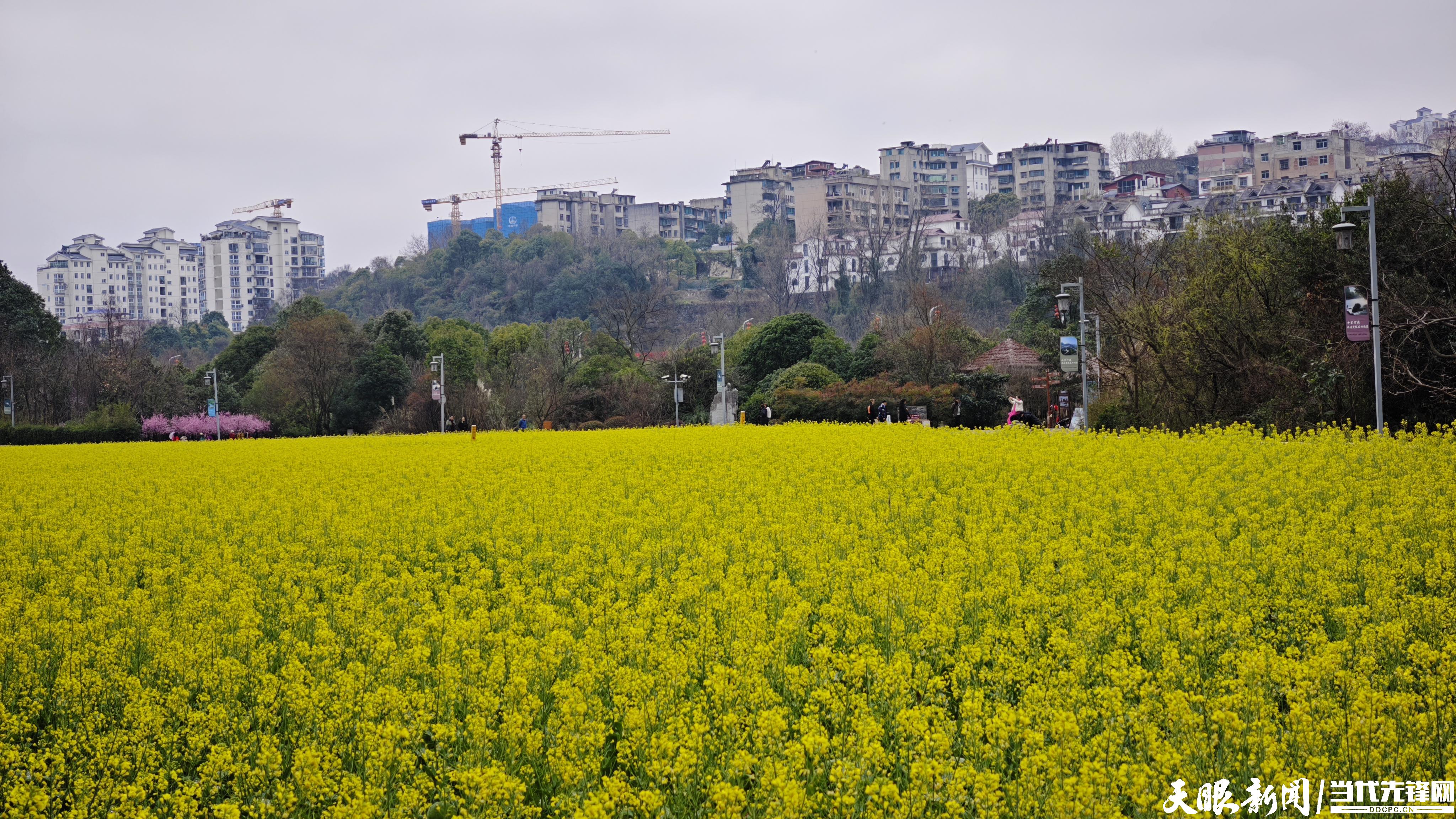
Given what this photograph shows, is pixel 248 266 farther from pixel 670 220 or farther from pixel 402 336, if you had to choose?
pixel 402 336

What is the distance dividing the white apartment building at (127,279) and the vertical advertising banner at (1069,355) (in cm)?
15030

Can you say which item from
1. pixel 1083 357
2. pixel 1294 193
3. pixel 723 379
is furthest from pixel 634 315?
pixel 1294 193

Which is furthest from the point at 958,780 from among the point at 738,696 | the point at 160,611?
the point at 160,611

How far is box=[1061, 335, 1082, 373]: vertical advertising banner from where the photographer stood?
25.3 meters

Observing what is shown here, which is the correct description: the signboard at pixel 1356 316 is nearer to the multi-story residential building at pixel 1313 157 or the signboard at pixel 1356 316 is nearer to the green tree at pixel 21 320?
the green tree at pixel 21 320

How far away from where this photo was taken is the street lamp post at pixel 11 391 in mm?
52272

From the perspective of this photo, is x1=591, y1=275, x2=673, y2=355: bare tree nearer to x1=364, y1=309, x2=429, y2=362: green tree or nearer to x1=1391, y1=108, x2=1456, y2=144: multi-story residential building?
x1=364, y1=309, x2=429, y2=362: green tree

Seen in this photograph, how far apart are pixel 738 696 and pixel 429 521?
23.7 feet

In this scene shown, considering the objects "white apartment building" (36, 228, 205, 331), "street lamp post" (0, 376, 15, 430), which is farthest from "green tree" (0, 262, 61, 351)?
"white apartment building" (36, 228, 205, 331)

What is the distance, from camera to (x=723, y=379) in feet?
154

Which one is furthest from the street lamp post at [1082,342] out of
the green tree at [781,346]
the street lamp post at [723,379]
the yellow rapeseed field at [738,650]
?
the green tree at [781,346]

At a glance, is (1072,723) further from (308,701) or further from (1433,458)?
(1433,458)

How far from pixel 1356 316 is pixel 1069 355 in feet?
29.0

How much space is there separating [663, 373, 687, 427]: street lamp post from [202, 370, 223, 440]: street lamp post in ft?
61.9
